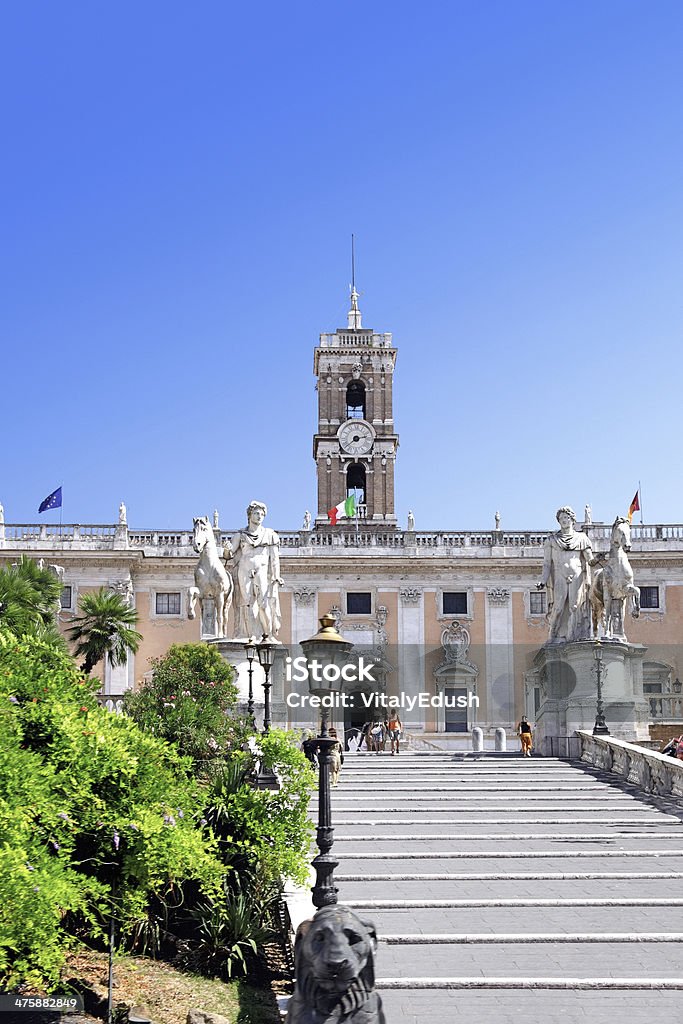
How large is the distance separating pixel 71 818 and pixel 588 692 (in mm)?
16539

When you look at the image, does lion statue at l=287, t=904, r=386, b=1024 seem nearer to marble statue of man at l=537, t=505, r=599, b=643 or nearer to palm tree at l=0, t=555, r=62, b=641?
palm tree at l=0, t=555, r=62, b=641

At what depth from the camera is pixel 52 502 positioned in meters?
46.7

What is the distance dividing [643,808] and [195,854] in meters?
9.96

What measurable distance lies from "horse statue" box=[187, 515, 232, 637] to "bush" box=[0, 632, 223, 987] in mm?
12418

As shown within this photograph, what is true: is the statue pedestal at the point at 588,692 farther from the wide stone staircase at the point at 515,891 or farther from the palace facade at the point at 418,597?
the palace facade at the point at 418,597

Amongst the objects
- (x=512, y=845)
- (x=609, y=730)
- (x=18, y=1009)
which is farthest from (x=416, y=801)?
(x=18, y=1009)

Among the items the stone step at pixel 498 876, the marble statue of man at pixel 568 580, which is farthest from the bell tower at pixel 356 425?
the stone step at pixel 498 876

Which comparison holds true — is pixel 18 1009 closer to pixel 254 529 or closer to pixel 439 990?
pixel 439 990

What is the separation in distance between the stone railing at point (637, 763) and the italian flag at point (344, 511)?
29.2 m

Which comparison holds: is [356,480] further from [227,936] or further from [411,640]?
[227,936]

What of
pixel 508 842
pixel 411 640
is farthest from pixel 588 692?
pixel 411 640

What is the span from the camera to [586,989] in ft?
33.0

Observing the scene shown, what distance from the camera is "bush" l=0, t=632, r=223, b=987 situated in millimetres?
8297

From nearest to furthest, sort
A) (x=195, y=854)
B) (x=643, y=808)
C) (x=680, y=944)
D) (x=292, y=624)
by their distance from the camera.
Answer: (x=195, y=854)
(x=680, y=944)
(x=643, y=808)
(x=292, y=624)
